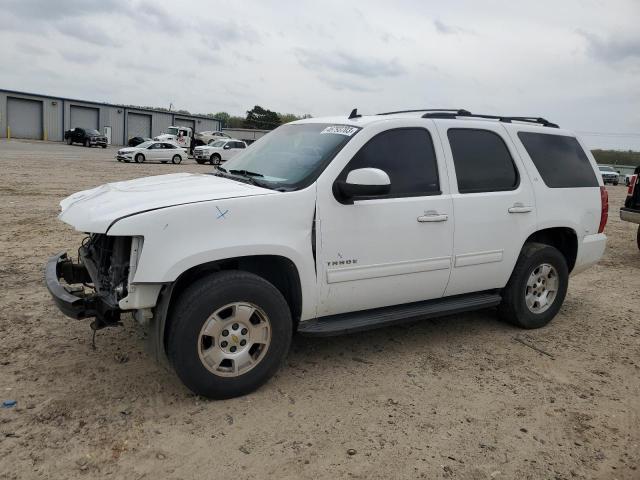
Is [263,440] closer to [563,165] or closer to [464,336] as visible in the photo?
[464,336]

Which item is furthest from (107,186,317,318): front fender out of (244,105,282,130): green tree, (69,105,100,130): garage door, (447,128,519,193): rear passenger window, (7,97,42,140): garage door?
(244,105,282,130): green tree

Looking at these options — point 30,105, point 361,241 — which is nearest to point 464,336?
point 361,241

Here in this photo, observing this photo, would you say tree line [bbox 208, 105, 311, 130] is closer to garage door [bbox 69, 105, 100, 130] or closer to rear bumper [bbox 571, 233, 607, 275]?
garage door [bbox 69, 105, 100, 130]

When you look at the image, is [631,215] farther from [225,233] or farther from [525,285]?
[225,233]

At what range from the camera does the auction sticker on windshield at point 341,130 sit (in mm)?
4055

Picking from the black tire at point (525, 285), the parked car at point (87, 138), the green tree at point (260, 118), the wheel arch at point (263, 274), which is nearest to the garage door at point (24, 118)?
the parked car at point (87, 138)

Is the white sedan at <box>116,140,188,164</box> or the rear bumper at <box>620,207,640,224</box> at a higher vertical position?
the rear bumper at <box>620,207,640,224</box>

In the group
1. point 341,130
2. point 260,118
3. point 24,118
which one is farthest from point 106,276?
point 260,118

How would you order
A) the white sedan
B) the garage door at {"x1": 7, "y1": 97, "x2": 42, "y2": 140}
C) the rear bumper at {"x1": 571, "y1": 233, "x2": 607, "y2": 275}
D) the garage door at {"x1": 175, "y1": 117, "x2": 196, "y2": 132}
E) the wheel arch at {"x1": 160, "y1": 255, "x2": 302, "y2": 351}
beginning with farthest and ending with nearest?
the garage door at {"x1": 175, "y1": 117, "x2": 196, "y2": 132}
the garage door at {"x1": 7, "y1": 97, "x2": 42, "y2": 140}
the white sedan
the rear bumper at {"x1": 571, "y1": 233, "x2": 607, "y2": 275}
the wheel arch at {"x1": 160, "y1": 255, "x2": 302, "y2": 351}

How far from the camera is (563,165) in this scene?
525 cm

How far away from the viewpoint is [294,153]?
13.8 feet

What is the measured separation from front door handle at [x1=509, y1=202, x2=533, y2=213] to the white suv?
0.01m

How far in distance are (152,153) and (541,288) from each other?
1177 inches

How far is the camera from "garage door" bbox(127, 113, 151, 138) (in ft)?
196
